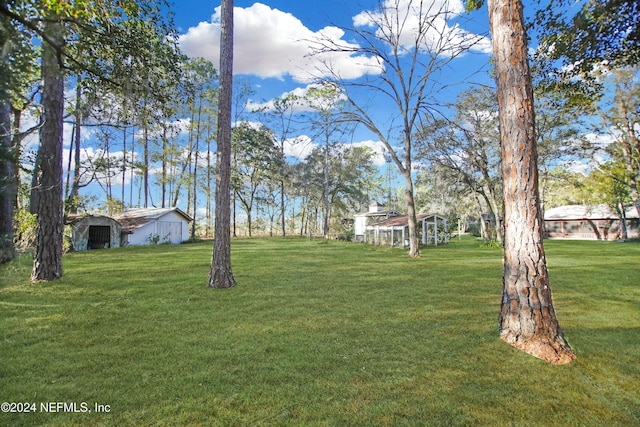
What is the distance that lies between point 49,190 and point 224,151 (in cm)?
387

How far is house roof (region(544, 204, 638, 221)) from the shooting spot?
28775 mm

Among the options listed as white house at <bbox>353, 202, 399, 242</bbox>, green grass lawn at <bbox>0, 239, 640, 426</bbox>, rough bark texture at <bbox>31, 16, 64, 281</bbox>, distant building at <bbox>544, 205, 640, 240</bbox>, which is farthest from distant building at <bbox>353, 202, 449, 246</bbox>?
distant building at <bbox>544, 205, 640, 240</bbox>

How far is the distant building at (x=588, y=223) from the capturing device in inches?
1144

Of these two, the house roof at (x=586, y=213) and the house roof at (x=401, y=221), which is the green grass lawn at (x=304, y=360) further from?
the house roof at (x=586, y=213)

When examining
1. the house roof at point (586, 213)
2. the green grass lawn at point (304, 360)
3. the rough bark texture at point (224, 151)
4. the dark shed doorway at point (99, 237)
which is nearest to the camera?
the green grass lawn at point (304, 360)

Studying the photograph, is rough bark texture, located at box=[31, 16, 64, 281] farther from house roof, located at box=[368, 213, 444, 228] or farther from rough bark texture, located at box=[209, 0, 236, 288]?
house roof, located at box=[368, 213, 444, 228]

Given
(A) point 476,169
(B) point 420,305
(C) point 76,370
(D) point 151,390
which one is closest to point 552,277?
(B) point 420,305

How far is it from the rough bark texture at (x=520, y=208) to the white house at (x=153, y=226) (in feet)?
69.1

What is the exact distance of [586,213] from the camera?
30812mm

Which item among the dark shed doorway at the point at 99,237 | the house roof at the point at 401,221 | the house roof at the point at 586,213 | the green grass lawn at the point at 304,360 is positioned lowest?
the green grass lawn at the point at 304,360

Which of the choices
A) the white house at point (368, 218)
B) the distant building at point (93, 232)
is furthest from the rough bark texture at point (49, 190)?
the white house at point (368, 218)

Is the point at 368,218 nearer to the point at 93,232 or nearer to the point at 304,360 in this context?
the point at 93,232

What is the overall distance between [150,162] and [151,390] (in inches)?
1052

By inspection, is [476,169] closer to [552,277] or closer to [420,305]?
[552,277]
